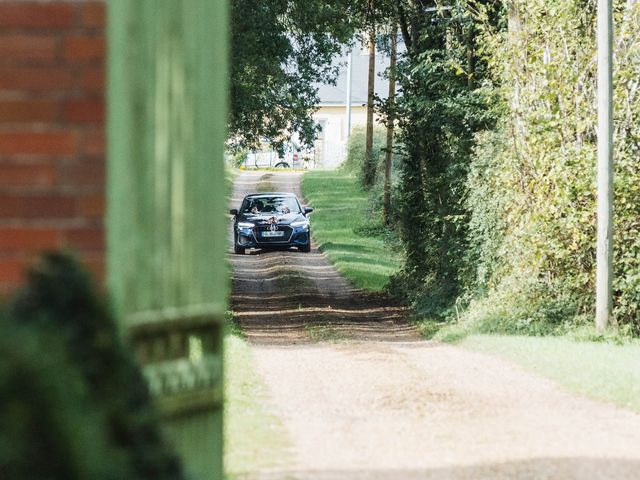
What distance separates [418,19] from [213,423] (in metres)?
22.5

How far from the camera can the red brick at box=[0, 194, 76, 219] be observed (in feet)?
14.8

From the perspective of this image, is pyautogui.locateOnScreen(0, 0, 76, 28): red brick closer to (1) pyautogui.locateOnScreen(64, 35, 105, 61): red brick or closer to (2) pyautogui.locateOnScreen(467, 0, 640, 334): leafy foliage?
(1) pyautogui.locateOnScreen(64, 35, 105, 61): red brick

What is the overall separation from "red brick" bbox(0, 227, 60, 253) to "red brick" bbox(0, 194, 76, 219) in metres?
0.05

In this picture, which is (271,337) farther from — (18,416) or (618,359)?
(18,416)

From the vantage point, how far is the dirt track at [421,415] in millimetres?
8250

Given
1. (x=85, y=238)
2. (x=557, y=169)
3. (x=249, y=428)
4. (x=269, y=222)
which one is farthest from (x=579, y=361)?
(x=269, y=222)

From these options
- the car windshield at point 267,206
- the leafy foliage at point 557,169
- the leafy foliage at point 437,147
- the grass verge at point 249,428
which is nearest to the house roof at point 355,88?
the car windshield at point 267,206

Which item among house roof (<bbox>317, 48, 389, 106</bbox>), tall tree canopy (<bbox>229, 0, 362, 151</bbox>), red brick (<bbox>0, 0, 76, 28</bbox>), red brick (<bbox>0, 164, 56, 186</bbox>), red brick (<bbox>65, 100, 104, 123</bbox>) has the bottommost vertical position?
red brick (<bbox>0, 164, 56, 186</bbox>)

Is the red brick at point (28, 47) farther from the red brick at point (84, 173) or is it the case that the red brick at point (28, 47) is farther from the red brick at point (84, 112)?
the red brick at point (84, 173)

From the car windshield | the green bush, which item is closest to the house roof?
the green bush

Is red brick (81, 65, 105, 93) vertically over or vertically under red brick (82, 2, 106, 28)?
under

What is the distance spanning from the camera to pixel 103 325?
345cm

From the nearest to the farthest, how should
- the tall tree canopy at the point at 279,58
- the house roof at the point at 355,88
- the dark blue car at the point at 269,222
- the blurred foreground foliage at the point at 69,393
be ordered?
the blurred foreground foliage at the point at 69,393 < the tall tree canopy at the point at 279,58 < the dark blue car at the point at 269,222 < the house roof at the point at 355,88

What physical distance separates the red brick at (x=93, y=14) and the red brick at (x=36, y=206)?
0.66 m
